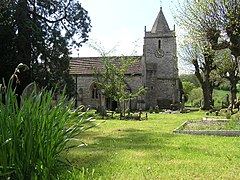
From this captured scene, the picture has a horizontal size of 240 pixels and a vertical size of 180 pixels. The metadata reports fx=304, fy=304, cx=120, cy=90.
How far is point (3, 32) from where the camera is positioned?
21.1 meters

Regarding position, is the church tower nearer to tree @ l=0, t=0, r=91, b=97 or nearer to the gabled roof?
the gabled roof

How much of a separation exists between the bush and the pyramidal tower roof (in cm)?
4524

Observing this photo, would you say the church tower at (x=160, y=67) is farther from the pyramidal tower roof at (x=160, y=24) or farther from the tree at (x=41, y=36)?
the tree at (x=41, y=36)

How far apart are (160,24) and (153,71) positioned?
26.0 feet

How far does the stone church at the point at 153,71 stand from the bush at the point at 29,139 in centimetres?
3962

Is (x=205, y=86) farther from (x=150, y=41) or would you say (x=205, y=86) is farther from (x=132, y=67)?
(x=150, y=41)

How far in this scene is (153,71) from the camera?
4547 centimetres

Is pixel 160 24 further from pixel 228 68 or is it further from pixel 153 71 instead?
pixel 228 68

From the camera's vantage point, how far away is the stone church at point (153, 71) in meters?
44.6

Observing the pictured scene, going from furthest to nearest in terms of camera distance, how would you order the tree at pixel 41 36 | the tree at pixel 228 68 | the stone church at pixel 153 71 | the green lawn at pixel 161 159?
the stone church at pixel 153 71, the tree at pixel 228 68, the tree at pixel 41 36, the green lawn at pixel 161 159

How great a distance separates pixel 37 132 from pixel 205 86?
110 ft

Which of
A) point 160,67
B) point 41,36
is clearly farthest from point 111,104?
point 41,36

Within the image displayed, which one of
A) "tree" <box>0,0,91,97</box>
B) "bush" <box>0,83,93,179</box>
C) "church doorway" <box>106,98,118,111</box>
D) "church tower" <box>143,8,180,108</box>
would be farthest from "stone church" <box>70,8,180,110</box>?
"bush" <box>0,83,93,179</box>

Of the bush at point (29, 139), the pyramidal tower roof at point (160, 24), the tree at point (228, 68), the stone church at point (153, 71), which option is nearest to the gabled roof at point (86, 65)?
the stone church at point (153, 71)
